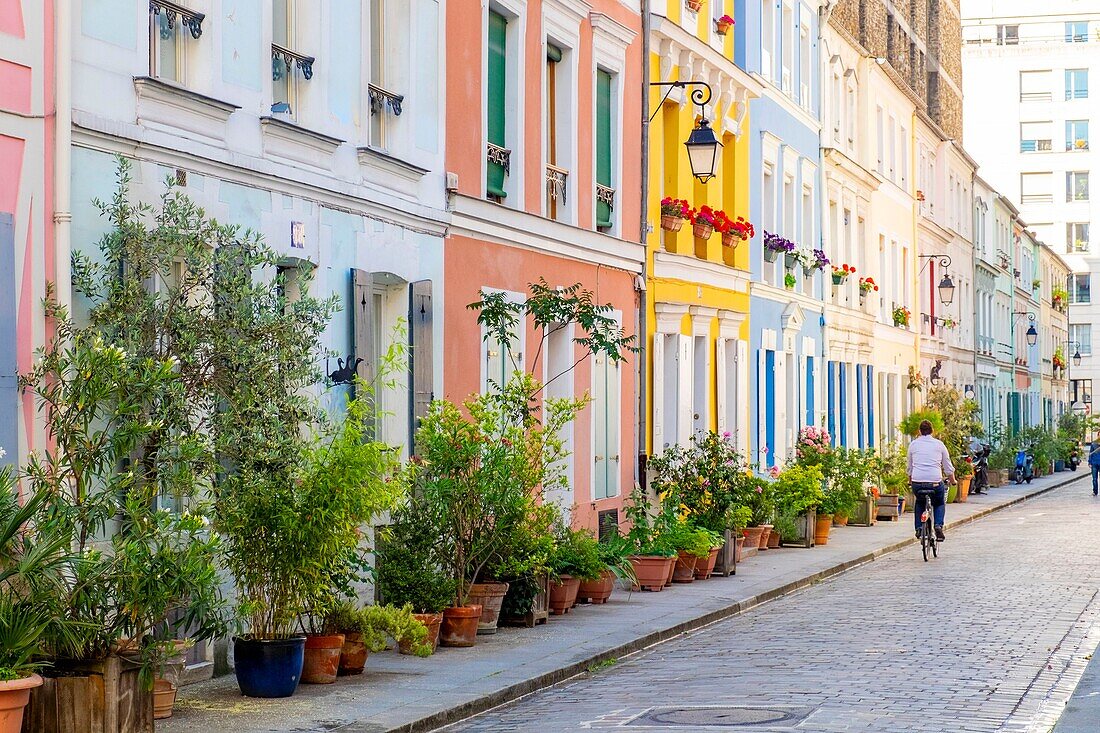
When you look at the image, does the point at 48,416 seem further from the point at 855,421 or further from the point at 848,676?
the point at 855,421

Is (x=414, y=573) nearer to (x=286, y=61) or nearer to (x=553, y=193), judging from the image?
(x=286, y=61)

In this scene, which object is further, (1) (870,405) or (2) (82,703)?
(1) (870,405)

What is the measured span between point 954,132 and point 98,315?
49.7m

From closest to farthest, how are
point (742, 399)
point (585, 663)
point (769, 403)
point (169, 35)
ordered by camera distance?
1. point (169, 35)
2. point (585, 663)
3. point (742, 399)
4. point (769, 403)

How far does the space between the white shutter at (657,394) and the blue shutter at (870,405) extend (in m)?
16.5

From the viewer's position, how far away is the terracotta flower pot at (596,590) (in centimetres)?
1722

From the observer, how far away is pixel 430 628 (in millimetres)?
13359

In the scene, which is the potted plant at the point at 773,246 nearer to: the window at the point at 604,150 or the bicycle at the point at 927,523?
the bicycle at the point at 927,523

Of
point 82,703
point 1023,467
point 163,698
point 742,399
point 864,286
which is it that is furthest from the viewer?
point 1023,467

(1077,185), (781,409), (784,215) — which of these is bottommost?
(781,409)

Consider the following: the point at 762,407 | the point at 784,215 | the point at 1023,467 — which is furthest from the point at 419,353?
the point at 1023,467

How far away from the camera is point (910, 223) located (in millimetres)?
46469

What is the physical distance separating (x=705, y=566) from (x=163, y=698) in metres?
10.7

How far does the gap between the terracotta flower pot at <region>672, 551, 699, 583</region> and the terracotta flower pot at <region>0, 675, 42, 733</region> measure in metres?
11.7
